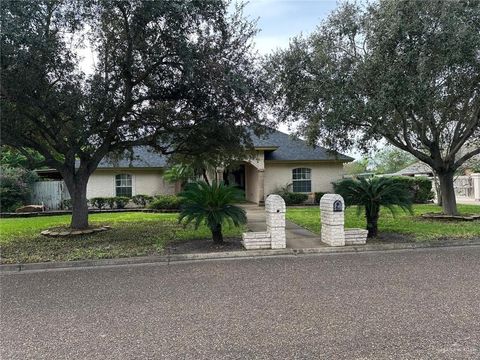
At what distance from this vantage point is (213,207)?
9672mm

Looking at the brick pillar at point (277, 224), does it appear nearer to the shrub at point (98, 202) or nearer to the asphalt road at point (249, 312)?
the asphalt road at point (249, 312)

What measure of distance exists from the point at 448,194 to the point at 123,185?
16.6m

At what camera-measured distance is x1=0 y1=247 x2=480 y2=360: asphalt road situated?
394cm

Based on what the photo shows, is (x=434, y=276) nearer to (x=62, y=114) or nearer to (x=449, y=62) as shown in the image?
(x=449, y=62)

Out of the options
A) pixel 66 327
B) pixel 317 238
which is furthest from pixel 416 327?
pixel 317 238

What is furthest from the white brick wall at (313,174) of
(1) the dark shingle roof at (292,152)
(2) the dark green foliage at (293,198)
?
(2) the dark green foliage at (293,198)

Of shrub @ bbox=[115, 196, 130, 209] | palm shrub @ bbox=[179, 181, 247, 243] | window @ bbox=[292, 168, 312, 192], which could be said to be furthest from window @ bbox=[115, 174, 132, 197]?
palm shrub @ bbox=[179, 181, 247, 243]

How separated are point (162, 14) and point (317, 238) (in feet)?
21.6

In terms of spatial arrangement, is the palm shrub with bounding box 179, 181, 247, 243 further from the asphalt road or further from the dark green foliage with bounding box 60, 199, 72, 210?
the dark green foliage with bounding box 60, 199, 72, 210

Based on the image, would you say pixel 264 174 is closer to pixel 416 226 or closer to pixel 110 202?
pixel 110 202

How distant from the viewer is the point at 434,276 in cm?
662

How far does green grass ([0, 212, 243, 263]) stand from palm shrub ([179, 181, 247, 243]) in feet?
3.32

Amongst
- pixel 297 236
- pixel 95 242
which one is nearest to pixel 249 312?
pixel 297 236

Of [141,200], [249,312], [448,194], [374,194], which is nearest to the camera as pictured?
[249,312]
